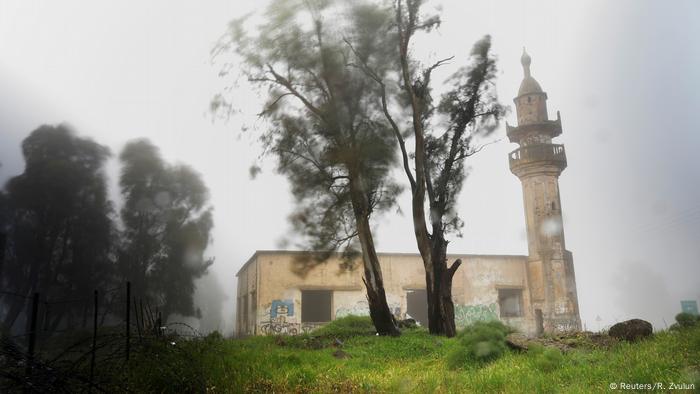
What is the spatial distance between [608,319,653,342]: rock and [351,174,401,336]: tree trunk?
7089mm

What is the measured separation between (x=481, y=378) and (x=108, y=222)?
16976 millimetres

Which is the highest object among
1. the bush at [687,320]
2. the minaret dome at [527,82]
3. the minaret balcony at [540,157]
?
the minaret dome at [527,82]

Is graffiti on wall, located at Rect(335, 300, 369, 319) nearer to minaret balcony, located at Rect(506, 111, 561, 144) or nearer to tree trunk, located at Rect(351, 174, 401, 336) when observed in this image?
tree trunk, located at Rect(351, 174, 401, 336)

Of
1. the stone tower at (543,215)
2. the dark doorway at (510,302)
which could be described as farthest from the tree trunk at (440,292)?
the dark doorway at (510,302)

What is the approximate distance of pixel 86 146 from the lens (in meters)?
18.8

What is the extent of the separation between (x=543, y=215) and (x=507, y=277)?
14.4 feet

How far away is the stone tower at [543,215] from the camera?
25125mm

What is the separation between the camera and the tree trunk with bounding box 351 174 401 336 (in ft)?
49.8

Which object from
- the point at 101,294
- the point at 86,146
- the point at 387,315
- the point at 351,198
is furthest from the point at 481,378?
the point at 86,146

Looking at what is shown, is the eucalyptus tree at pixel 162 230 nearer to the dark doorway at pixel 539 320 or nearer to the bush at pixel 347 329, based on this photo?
the bush at pixel 347 329

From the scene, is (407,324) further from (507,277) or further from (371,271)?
(507,277)

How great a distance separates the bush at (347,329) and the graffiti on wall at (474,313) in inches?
328

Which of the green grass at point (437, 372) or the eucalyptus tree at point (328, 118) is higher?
the eucalyptus tree at point (328, 118)

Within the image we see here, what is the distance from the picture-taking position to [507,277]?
2727cm
